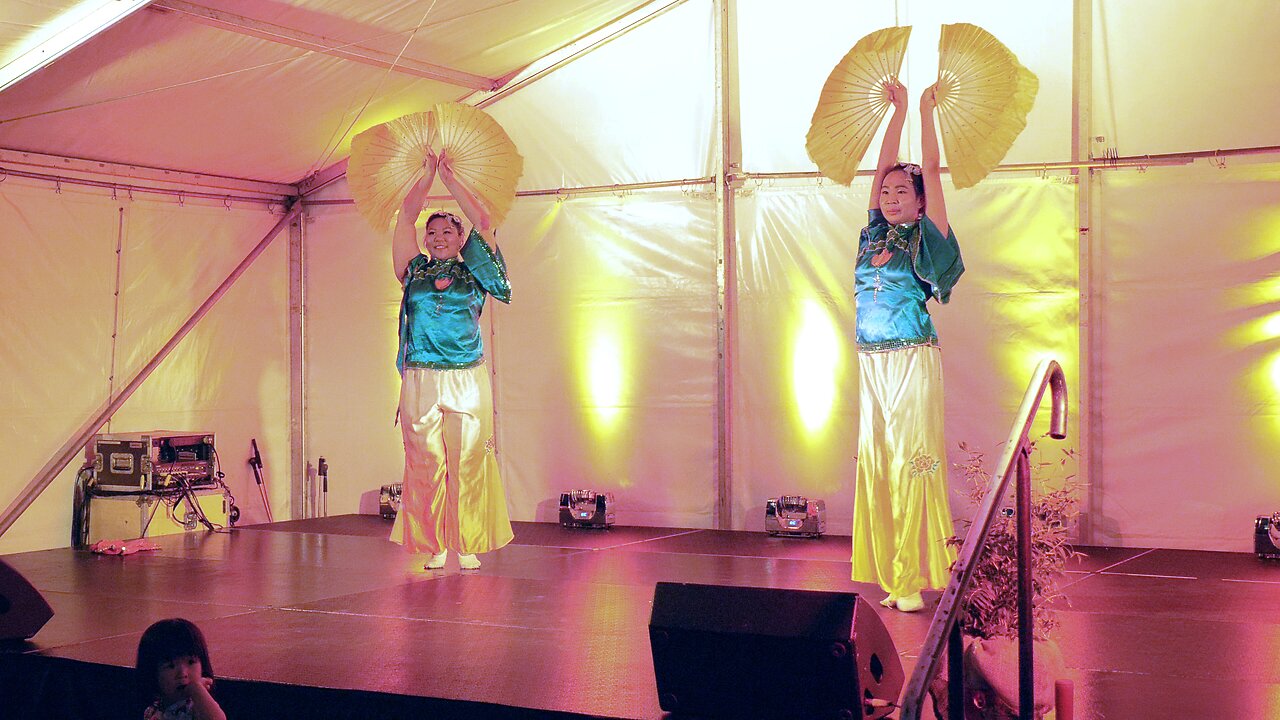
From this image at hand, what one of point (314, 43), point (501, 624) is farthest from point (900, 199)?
point (314, 43)

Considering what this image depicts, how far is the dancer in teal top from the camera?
18.0ft

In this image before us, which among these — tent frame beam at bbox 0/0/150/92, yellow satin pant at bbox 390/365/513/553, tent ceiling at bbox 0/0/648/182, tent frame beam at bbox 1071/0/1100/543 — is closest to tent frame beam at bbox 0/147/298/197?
tent ceiling at bbox 0/0/648/182

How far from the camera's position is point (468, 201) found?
217 inches

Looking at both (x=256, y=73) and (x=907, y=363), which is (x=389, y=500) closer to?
(x=256, y=73)

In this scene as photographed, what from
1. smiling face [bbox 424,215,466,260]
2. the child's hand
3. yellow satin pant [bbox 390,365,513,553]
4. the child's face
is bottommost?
the child's hand

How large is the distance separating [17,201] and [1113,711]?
6.18 m

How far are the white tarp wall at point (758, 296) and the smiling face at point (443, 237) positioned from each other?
228 centimetres

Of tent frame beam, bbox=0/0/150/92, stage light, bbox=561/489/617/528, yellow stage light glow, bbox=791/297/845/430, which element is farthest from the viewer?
stage light, bbox=561/489/617/528

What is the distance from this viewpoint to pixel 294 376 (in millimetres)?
8602

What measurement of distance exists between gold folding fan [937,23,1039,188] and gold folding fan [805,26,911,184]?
0.67 feet

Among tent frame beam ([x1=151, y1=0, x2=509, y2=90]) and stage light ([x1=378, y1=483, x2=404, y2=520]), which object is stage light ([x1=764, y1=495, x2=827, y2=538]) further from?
tent frame beam ([x1=151, y1=0, x2=509, y2=90])

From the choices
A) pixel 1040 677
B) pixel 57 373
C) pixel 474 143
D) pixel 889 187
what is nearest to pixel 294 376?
pixel 57 373

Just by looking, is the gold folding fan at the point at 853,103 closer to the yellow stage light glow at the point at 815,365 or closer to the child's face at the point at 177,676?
the yellow stage light glow at the point at 815,365

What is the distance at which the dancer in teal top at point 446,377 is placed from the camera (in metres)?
5.49
